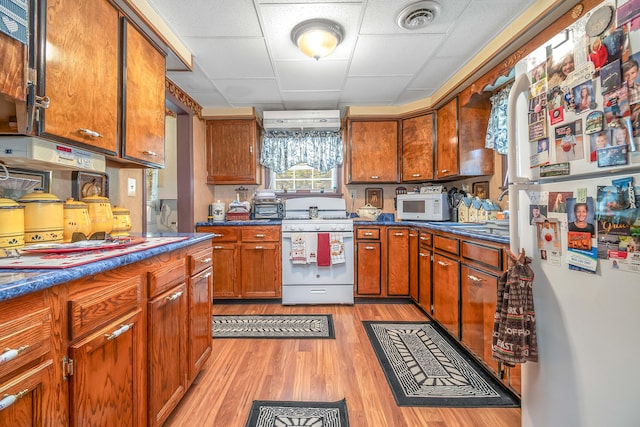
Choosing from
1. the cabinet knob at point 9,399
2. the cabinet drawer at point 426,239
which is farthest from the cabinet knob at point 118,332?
the cabinet drawer at point 426,239

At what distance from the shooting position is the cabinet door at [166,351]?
3.84 ft

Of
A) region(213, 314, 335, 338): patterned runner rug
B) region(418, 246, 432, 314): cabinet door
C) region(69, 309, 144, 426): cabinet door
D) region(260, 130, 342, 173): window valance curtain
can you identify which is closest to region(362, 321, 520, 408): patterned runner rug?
region(418, 246, 432, 314): cabinet door

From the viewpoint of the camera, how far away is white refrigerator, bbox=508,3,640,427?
772mm

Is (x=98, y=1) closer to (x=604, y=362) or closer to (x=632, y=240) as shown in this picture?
(x=632, y=240)

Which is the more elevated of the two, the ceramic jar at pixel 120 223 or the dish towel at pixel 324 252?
the ceramic jar at pixel 120 223

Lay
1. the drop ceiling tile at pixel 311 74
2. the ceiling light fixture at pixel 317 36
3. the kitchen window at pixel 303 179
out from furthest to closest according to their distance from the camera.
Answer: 1. the kitchen window at pixel 303 179
2. the drop ceiling tile at pixel 311 74
3. the ceiling light fixture at pixel 317 36

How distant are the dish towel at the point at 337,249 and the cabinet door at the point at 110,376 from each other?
2.06 meters

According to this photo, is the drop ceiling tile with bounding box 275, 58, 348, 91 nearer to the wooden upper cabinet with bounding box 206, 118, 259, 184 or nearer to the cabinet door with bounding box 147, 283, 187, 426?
the wooden upper cabinet with bounding box 206, 118, 259, 184

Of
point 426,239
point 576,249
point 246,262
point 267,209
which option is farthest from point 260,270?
point 576,249

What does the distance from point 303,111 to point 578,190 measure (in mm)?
2956

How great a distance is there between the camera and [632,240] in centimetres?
75

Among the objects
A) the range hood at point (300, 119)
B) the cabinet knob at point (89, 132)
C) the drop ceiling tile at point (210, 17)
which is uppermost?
the drop ceiling tile at point (210, 17)

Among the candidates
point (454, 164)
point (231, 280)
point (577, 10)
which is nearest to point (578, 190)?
point (577, 10)

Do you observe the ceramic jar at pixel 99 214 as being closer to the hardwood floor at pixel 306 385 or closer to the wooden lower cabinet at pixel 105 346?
the wooden lower cabinet at pixel 105 346
